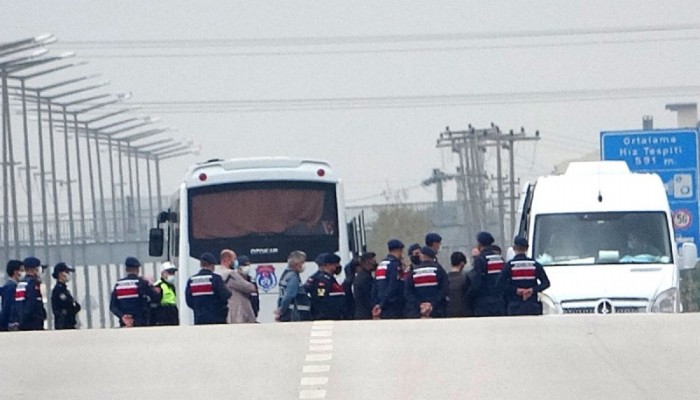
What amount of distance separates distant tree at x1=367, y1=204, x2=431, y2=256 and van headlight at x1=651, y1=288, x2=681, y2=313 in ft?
444

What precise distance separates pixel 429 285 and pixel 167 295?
7258 mm

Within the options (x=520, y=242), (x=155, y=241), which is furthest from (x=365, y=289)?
(x=155, y=241)

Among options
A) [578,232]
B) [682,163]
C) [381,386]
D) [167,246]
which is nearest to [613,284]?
[578,232]

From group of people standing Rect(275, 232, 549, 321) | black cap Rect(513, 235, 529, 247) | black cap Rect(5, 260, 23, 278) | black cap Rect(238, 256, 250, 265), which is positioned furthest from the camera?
black cap Rect(238, 256, 250, 265)

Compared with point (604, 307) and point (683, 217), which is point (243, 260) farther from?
point (683, 217)

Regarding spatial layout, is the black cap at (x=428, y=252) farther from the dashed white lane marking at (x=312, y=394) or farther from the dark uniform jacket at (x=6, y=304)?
the dashed white lane marking at (x=312, y=394)

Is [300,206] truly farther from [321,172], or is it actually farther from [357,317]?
[357,317]

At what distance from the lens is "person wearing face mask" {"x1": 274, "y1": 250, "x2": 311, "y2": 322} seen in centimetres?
2719

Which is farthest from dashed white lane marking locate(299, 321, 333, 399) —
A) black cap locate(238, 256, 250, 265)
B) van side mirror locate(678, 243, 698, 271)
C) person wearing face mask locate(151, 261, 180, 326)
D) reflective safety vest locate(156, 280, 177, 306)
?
reflective safety vest locate(156, 280, 177, 306)

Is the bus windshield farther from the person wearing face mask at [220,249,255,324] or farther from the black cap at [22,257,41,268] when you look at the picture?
the black cap at [22,257,41,268]

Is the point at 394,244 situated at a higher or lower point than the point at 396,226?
lower

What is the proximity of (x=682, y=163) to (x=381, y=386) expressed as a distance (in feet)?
91.3

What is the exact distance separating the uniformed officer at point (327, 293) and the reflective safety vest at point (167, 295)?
198 inches

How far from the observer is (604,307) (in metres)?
26.4
